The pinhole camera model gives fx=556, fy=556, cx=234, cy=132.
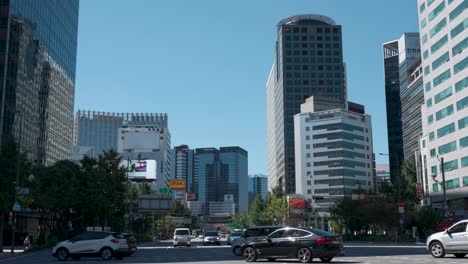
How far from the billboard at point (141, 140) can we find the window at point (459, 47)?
106858 millimetres

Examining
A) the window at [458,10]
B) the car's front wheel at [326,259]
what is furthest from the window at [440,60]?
the car's front wheel at [326,259]

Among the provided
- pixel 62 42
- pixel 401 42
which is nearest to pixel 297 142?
pixel 401 42

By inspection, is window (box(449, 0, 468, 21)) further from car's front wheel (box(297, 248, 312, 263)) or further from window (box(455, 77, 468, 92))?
car's front wheel (box(297, 248, 312, 263))

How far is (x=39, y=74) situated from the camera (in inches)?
3740

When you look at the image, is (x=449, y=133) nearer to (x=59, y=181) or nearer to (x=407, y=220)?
(x=407, y=220)

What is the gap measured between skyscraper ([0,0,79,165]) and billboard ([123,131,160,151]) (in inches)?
1963

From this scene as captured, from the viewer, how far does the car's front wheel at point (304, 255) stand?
24.6 m

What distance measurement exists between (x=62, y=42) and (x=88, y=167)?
5603cm

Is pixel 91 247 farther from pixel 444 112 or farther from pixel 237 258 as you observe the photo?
pixel 444 112

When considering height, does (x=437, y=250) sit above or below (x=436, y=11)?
below

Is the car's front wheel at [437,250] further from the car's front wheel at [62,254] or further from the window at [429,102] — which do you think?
the window at [429,102]

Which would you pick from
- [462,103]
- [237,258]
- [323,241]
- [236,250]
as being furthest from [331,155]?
[323,241]

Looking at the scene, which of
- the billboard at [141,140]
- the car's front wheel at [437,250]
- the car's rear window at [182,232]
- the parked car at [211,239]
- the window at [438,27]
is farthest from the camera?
the billboard at [141,140]

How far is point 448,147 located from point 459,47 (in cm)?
1506
